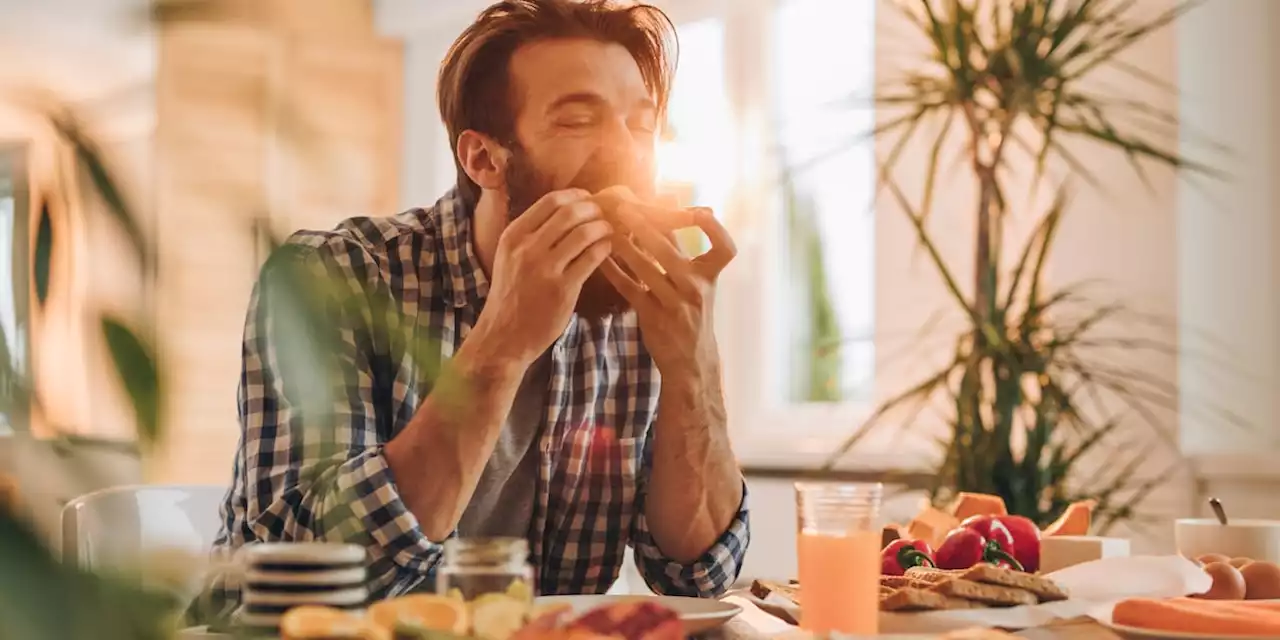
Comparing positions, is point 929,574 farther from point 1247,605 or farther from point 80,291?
point 80,291

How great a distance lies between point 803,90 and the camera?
12.2ft

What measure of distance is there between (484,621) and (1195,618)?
0.51 meters

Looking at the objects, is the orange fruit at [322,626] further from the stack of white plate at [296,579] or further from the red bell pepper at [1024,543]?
the red bell pepper at [1024,543]

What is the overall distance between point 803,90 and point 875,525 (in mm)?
2877

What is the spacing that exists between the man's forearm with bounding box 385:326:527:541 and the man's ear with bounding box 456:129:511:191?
420mm

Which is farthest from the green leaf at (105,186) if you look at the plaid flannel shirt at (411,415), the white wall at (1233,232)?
the white wall at (1233,232)

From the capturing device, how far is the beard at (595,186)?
167 cm

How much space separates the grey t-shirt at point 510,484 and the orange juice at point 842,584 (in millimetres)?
683

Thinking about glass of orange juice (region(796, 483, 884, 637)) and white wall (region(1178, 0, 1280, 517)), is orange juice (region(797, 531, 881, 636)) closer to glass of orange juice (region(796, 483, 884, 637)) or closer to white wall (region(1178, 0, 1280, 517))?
glass of orange juice (region(796, 483, 884, 637))

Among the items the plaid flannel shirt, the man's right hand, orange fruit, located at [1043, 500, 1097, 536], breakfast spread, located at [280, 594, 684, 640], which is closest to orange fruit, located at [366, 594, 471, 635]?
breakfast spread, located at [280, 594, 684, 640]

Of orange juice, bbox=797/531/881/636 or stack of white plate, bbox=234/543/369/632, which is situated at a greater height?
stack of white plate, bbox=234/543/369/632

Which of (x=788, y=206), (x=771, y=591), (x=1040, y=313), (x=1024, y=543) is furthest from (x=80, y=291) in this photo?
(x=788, y=206)

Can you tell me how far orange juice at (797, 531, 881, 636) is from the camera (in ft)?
3.08

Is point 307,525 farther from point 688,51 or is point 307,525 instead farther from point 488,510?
point 688,51
